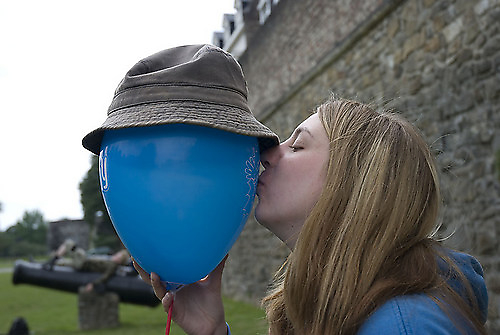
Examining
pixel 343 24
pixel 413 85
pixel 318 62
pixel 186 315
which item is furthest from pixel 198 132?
pixel 318 62

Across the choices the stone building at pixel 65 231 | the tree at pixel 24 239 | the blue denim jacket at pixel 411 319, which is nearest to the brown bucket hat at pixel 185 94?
the blue denim jacket at pixel 411 319

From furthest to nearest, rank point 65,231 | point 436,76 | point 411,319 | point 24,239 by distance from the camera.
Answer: point 24,239 → point 65,231 → point 436,76 → point 411,319

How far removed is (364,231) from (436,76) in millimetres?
3677

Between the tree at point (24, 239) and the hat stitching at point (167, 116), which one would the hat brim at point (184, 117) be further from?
the tree at point (24, 239)

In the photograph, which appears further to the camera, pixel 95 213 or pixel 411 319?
pixel 95 213

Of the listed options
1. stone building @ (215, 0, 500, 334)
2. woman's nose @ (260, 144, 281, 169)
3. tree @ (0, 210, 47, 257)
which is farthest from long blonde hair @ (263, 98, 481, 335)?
tree @ (0, 210, 47, 257)

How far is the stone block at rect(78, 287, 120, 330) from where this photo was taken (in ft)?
26.3

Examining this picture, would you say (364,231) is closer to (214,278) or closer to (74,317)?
(214,278)

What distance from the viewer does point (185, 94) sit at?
3.93 feet

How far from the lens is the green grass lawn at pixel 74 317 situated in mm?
7108

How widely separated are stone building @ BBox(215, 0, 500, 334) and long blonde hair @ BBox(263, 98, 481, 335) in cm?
85

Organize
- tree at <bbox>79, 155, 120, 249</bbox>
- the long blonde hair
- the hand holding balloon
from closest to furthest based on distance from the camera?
the long blonde hair < the hand holding balloon < tree at <bbox>79, 155, 120, 249</bbox>

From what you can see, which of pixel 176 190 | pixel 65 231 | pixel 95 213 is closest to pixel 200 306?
pixel 176 190

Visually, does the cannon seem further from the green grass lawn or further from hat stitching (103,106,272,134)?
hat stitching (103,106,272,134)
